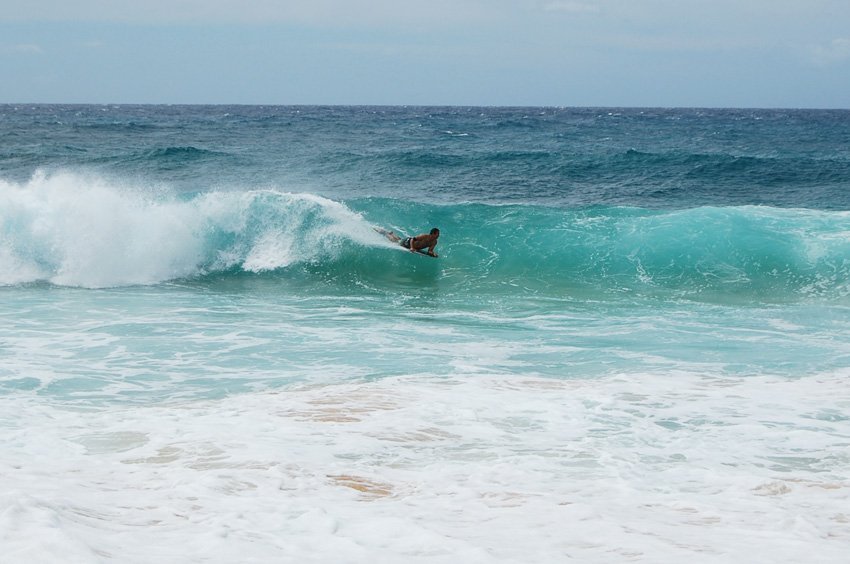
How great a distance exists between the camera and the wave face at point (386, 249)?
50.2ft

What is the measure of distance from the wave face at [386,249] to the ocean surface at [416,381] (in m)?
0.07

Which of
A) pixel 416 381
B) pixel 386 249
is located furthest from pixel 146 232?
pixel 416 381

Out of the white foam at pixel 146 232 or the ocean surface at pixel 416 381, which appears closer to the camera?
the ocean surface at pixel 416 381

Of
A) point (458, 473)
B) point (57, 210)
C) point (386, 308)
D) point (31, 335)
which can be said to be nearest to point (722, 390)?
point (458, 473)

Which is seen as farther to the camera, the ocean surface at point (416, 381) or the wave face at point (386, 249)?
the wave face at point (386, 249)

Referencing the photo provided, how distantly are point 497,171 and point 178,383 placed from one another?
23.8 metres

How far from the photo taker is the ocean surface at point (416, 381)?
4.91 meters

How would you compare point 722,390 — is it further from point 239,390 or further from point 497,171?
point 497,171

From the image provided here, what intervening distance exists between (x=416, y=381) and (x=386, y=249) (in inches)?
340

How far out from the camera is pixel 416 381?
8562 mm

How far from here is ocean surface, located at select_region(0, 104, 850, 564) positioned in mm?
4906

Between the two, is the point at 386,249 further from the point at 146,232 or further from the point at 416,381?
the point at 416,381

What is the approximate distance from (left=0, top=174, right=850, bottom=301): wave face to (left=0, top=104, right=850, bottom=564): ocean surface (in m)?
0.07

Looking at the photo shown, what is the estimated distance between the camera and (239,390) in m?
8.29
